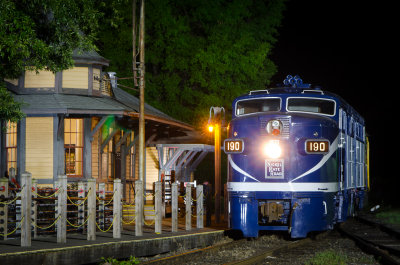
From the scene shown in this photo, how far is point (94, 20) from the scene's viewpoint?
1539 cm

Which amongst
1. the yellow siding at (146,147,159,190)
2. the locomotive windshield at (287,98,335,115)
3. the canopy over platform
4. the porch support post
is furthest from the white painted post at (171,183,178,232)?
the yellow siding at (146,147,159,190)

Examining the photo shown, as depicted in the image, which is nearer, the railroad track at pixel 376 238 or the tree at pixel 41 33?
the railroad track at pixel 376 238

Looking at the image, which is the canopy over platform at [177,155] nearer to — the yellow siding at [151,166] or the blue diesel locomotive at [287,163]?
the yellow siding at [151,166]

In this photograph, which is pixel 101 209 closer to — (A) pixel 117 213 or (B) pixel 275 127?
(A) pixel 117 213

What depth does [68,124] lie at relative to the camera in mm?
21531

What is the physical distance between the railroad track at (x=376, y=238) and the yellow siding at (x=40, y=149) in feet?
31.8

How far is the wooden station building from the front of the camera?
20.6 m

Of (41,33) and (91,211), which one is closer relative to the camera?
(91,211)

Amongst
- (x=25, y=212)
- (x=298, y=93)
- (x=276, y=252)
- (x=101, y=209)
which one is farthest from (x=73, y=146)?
(x=276, y=252)

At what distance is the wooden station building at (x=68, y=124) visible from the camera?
67.5 ft

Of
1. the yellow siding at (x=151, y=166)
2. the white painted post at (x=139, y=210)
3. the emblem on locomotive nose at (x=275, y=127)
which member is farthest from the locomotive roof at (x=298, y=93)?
the yellow siding at (x=151, y=166)

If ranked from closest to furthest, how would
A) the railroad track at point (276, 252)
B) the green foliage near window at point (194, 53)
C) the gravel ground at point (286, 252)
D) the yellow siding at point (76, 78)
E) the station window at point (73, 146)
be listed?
the railroad track at point (276, 252) → the gravel ground at point (286, 252) → the station window at point (73, 146) → the yellow siding at point (76, 78) → the green foliage near window at point (194, 53)

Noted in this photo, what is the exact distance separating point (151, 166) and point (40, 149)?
7.67 meters

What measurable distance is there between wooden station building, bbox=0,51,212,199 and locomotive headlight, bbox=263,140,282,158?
609 cm
